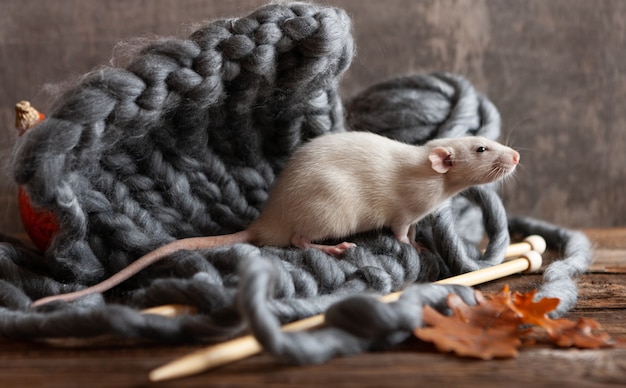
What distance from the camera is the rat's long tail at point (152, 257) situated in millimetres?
754

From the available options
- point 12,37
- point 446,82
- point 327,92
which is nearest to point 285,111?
point 327,92

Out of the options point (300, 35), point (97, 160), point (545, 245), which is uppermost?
point (300, 35)

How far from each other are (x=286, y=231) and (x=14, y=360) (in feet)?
1.24

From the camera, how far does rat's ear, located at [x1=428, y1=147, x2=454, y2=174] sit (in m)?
0.88

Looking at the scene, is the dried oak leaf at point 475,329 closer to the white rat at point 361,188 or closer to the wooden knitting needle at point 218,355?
the wooden knitting needle at point 218,355

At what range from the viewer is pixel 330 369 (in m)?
0.60

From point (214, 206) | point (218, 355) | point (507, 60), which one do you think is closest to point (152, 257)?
point (214, 206)

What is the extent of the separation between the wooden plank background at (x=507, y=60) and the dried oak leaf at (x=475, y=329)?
27.0 inches

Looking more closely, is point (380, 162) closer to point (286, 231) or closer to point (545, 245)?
point (286, 231)

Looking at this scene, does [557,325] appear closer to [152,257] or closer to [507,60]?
[152,257]

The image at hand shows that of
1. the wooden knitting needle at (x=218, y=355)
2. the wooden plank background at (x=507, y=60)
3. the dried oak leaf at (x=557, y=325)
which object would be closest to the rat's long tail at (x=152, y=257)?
the wooden knitting needle at (x=218, y=355)

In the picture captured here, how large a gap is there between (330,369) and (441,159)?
0.39 m

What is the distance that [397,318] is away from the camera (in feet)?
2.07

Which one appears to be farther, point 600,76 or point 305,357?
point 600,76
